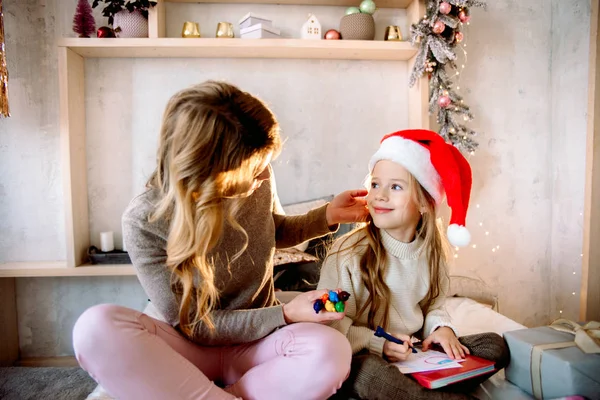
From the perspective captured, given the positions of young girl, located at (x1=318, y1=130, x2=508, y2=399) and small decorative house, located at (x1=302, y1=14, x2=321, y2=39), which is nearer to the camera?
young girl, located at (x1=318, y1=130, x2=508, y2=399)

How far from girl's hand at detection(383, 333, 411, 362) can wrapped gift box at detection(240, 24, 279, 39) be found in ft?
4.28

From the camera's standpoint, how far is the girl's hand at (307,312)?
1030 millimetres

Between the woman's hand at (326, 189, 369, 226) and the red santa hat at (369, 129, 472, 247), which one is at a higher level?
the red santa hat at (369, 129, 472, 247)

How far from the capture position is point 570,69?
201cm

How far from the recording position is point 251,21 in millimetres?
1819

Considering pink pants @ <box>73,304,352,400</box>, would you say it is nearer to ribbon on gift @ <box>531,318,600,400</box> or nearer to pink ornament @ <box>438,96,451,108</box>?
ribbon on gift @ <box>531,318,600,400</box>

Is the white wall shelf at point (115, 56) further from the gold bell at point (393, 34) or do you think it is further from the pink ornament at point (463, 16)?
the pink ornament at point (463, 16)

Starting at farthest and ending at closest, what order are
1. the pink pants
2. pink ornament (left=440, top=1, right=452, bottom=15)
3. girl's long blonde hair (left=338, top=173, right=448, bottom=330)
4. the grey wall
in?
the grey wall
pink ornament (left=440, top=1, right=452, bottom=15)
girl's long blonde hair (left=338, top=173, right=448, bottom=330)
the pink pants

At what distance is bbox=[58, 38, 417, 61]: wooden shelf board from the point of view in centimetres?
177

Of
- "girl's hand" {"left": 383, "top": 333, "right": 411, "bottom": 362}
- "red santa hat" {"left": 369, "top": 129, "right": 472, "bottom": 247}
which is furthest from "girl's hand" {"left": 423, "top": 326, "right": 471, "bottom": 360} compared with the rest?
"red santa hat" {"left": 369, "top": 129, "right": 472, "bottom": 247}

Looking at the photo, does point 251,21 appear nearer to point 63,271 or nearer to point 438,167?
point 438,167

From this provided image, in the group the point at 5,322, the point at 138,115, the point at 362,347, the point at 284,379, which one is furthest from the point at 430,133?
the point at 5,322

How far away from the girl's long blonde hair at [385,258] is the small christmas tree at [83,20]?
4.51ft

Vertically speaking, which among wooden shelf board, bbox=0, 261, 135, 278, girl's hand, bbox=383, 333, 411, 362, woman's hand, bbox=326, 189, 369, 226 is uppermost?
woman's hand, bbox=326, 189, 369, 226
